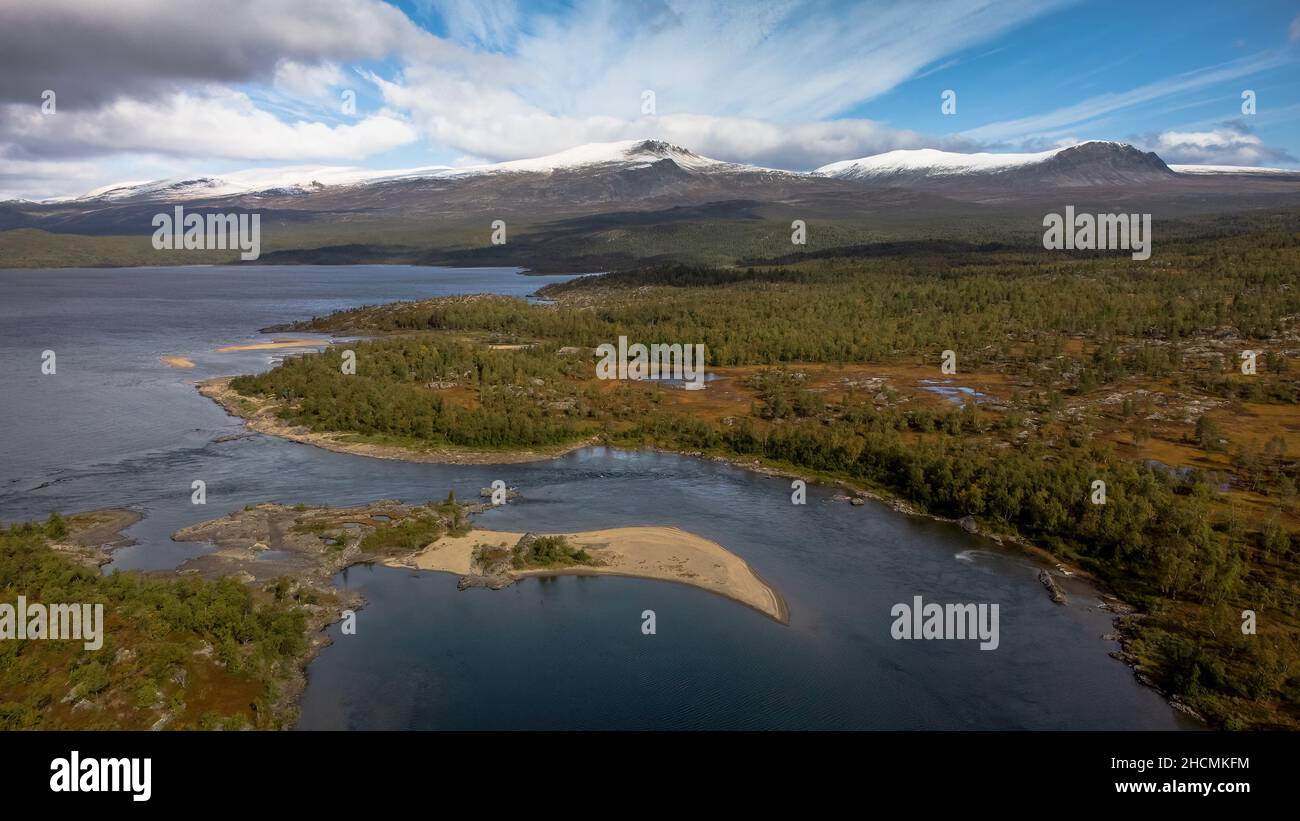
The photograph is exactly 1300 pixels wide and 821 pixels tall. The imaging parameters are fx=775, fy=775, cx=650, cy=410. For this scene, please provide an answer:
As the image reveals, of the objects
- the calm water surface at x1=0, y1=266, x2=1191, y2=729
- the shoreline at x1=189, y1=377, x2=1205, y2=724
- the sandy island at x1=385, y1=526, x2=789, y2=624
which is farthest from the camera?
the sandy island at x1=385, y1=526, x2=789, y2=624

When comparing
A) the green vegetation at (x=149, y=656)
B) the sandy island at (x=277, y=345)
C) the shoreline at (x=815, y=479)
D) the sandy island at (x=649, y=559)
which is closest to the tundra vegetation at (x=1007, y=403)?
the shoreline at (x=815, y=479)

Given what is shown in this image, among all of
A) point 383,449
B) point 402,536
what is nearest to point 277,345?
point 383,449

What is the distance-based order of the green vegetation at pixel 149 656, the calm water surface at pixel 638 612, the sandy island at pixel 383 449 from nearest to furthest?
the green vegetation at pixel 149 656 < the calm water surface at pixel 638 612 < the sandy island at pixel 383 449

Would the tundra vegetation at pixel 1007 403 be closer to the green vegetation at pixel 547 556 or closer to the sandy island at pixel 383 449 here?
the sandy island at pixel 383 449

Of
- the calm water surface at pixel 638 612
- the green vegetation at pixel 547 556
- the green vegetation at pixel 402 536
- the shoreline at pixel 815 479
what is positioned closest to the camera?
the calm water surface at pixel 638 612

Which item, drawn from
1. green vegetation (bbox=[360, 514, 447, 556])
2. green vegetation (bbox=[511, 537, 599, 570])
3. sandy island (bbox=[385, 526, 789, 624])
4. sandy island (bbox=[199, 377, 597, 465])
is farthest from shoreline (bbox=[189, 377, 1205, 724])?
green vegetation (bbox=[511, 537, 599, 570])

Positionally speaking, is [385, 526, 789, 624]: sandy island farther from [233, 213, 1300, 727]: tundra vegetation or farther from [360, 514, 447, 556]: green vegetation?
[233, 213, 1300, 727]: tundra vegetation
